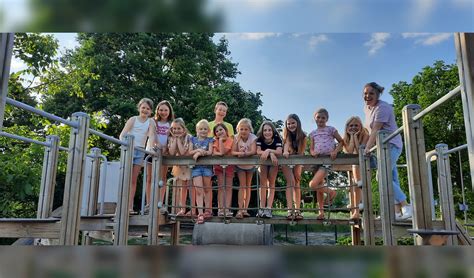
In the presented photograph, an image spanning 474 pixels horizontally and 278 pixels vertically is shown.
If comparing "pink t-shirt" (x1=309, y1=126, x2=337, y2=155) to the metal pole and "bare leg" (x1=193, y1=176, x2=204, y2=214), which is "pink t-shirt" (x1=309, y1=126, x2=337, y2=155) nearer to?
the metal pole

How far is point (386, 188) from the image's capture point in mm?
2658

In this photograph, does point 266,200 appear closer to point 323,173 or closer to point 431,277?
point 323,173

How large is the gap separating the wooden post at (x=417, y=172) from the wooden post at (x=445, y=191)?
64 centimetres

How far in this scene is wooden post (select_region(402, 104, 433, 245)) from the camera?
1.88 metres

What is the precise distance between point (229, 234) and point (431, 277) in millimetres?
2417

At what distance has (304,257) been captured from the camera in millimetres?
659

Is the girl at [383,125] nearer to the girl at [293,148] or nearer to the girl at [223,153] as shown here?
the girl at [293,148]

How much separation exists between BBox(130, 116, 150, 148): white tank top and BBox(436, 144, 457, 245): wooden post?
2.18 meters

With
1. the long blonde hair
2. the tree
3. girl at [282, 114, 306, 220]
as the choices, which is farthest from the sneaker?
the tree

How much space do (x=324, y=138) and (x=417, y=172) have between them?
1.44m

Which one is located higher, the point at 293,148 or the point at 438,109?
the point at 438,109

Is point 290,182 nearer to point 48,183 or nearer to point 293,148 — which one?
point 293,148

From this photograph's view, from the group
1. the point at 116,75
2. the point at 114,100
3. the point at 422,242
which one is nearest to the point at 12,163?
the point at 422,242

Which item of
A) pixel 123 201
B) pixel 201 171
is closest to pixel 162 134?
pixel 201 171
